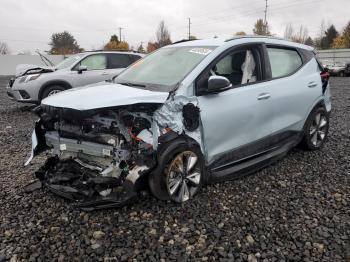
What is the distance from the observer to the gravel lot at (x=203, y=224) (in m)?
3.10

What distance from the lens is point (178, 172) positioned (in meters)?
3.84

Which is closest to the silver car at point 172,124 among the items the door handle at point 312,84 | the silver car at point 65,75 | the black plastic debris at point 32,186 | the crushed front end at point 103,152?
the crushed front end at point 103,152

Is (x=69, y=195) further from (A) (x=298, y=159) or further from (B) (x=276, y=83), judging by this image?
(A) (x=298, y=159)

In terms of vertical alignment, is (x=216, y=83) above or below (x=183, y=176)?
above

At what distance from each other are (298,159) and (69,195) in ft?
11.3

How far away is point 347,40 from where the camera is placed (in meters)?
55.5

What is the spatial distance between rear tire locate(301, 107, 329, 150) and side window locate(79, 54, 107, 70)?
6899mm

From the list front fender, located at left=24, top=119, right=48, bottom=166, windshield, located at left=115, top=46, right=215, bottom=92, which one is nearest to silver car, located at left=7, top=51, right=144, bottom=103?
windshield, located at left=115, top=46, right=215, bottom=92

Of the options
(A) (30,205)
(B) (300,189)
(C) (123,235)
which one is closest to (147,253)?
(C) (123,235)

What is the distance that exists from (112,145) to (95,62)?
7663 millimetres

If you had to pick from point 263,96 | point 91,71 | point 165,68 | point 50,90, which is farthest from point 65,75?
point 263,96

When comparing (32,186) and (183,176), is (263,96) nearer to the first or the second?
(183,176)

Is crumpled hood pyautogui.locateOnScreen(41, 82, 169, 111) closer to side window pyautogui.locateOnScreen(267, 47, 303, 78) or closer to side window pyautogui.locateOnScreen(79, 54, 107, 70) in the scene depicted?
side window pyautogui.locateOnScreen(267, 47, 303, 78)

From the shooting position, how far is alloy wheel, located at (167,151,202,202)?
379 centimetres
